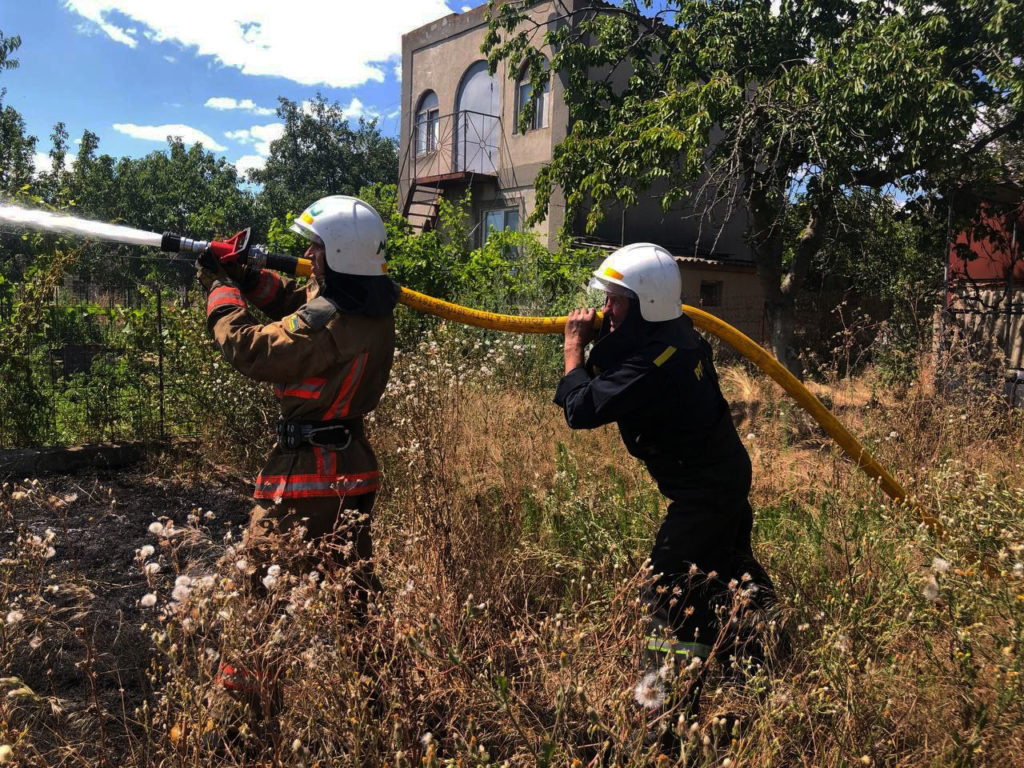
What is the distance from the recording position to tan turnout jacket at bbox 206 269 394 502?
8.41ft

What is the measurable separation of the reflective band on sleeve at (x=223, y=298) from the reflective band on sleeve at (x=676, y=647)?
1.96 meters

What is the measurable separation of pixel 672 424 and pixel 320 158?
175 ft

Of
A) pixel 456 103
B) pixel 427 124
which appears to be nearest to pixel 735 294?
pixel 456 103

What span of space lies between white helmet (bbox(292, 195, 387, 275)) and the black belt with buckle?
60 centimetres

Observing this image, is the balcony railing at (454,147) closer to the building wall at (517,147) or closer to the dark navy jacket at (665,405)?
the building wall at (517,147)

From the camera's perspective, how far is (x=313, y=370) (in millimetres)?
2594

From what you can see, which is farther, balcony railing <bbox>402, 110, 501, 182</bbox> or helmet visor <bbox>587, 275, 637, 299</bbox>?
balcony railing <bbox>402, 110, 501, 182</bbox>

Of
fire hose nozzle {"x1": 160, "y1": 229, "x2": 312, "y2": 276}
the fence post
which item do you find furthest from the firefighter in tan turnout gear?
the fence post

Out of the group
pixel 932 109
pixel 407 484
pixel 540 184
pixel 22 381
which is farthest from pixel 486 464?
pixel 540 184

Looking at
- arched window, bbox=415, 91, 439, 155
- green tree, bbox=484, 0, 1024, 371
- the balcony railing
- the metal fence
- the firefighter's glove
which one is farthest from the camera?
arched window, bbox=415, 91, 439, 155

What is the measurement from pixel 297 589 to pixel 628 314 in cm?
154

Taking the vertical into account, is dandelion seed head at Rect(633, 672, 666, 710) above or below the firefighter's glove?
below

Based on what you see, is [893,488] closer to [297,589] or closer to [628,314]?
[628,314]

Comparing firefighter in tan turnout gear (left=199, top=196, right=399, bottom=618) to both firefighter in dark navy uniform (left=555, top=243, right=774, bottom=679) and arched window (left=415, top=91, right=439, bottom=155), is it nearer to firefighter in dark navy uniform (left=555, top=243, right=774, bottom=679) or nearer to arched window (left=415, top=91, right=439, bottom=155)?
firefighter in dark navy uniform (left=555, top=243, right=774, bottom=679)
